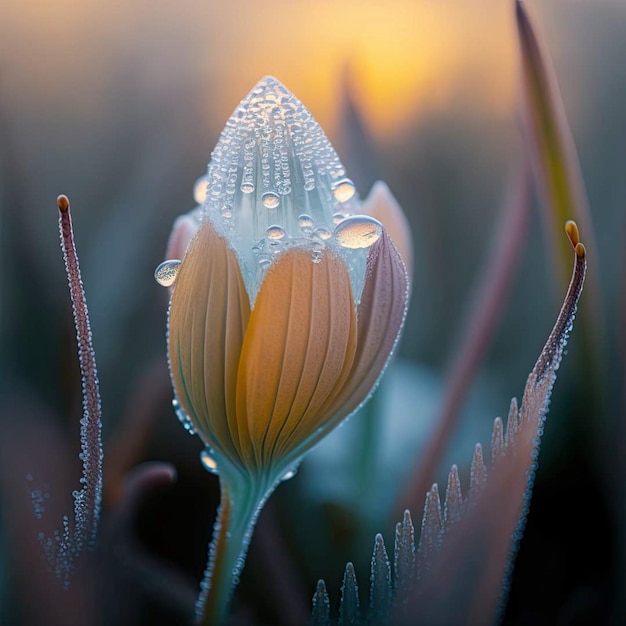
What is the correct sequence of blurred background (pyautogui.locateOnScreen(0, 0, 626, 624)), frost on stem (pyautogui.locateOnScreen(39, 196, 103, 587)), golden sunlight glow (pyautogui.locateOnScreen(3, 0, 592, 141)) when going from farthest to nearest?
golden sunlight glow (pyautogui.locateOnScreen(3, 0, 592, 141)) < blurred background (pyautogui.locateOnScreen(0, 0, 626, 624)) < frost on stem (pyautogui.locateOnScreen(39, 196, 103, 587))

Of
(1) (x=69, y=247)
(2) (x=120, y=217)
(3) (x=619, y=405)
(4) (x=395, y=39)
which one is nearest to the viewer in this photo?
(1) (x=69, y=247)

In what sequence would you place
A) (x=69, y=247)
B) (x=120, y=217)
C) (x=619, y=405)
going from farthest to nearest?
1. (x=120, y=217)
2. (x=619, y=405)
3. (x=69, y=247)

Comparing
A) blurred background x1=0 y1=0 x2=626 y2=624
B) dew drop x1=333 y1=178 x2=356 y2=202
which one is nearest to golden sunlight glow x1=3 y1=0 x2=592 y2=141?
blurred background x1=0 y1=0 x2=626 y2=624

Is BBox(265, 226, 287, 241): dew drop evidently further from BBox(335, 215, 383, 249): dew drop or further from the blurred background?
the blurred background

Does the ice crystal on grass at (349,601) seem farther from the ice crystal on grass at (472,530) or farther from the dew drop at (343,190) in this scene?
the dew drop at (343,190)

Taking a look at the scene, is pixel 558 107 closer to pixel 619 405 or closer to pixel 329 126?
pixel 619 405

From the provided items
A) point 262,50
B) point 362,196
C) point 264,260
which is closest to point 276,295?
point 264,260

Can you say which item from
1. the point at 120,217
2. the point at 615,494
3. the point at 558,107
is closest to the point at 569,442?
the point at 615,494

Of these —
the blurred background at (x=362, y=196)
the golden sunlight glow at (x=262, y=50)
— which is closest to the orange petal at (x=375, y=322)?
the blurred background at (x=362, y=196)
